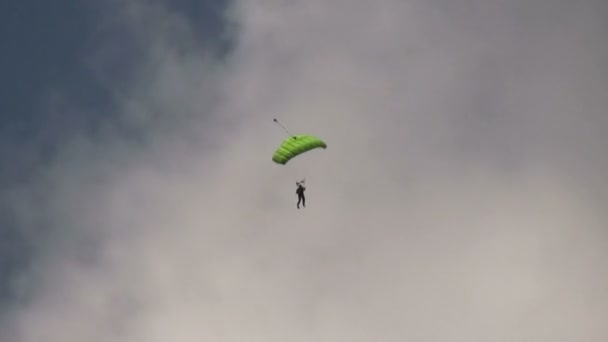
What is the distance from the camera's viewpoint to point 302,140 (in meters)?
72.2

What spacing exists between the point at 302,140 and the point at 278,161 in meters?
2.89

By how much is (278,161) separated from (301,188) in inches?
220

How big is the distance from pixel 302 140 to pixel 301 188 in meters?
5.93

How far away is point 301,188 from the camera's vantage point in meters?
76.2

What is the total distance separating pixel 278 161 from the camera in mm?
71688
